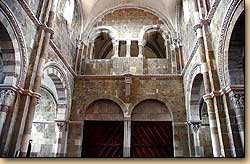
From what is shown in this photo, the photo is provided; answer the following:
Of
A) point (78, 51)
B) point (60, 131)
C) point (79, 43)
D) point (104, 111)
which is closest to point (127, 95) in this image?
point (104, 111)

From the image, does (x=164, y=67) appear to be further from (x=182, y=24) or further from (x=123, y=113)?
(x=123, y=113)

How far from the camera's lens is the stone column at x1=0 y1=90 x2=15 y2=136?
5.02 meters

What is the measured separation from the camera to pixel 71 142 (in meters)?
8.87

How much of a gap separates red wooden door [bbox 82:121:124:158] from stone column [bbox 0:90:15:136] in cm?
413

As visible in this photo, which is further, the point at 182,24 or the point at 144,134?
the point at 182,24

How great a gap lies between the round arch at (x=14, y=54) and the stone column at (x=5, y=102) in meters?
0.25

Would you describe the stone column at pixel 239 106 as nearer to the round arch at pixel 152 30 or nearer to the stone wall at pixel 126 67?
the stone wall at pixel 126 67

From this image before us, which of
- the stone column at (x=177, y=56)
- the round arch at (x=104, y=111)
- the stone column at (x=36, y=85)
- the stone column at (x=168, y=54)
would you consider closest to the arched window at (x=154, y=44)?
the stone column at (x=168, y=54)

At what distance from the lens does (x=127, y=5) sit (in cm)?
1174

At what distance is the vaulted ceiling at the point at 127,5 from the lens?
10.9 metres

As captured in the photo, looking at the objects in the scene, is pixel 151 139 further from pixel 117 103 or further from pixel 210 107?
pixel 210 107

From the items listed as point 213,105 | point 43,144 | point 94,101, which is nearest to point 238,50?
point 213,105

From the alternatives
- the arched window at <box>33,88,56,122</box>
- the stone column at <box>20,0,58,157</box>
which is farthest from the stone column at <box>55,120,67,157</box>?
the stone column at <box>20,0,58,157</box>

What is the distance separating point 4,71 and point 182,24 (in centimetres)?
746
